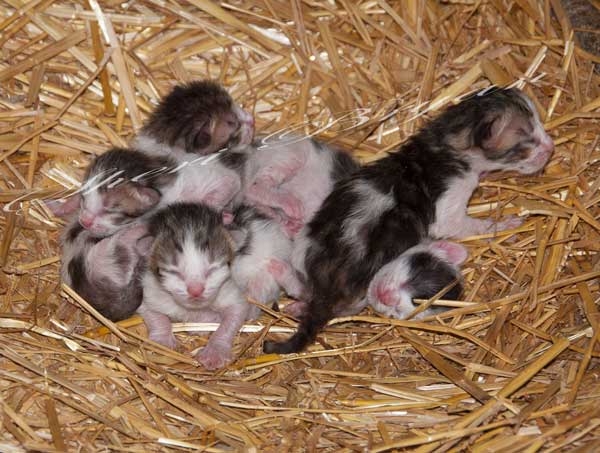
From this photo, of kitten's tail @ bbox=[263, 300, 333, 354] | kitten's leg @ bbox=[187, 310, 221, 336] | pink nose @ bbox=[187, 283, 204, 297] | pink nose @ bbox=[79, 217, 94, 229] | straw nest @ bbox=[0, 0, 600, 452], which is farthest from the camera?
kitten's leg @ bbox=[187, 310, 221, 336]

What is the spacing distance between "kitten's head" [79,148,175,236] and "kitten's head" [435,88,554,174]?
5.39 feet

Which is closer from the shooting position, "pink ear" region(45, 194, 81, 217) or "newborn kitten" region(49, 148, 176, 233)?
"newborn kitten" region(49, 148, 176, 233)

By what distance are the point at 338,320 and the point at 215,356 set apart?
2.06 feet

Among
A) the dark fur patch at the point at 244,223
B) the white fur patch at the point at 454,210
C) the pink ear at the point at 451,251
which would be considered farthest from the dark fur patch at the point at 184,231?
the white fur patch at the point at 454,210

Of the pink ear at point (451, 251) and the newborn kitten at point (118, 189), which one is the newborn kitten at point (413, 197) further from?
the newborn kitten at point (118, 189)

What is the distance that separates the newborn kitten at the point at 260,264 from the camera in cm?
414

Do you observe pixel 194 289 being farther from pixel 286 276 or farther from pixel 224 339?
pixel 286 276

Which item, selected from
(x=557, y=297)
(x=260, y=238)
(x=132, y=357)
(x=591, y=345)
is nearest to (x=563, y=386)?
(x=591, y=345)

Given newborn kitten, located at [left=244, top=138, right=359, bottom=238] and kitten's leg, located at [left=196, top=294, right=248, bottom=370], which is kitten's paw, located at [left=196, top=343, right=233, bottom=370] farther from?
newborn kitten, located at [left=244, top=138, right=359, bottom=238]

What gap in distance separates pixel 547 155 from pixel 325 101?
1413 millimetres

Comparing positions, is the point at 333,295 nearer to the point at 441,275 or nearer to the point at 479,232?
the point at 441,275

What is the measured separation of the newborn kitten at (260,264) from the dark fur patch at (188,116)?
1.77ft

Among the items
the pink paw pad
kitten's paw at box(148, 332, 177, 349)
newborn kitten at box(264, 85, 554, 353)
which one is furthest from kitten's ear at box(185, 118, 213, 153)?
the pink paw pad

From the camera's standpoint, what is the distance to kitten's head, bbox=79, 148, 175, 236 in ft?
13.4
